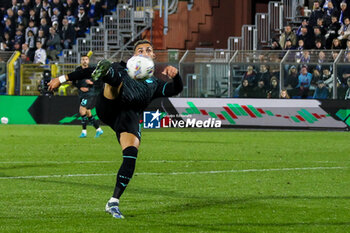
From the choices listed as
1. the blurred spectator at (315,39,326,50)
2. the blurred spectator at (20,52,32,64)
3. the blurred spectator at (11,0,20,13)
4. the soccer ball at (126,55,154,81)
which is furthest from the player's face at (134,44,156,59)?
the blurred spectator at (11,0,20,13)

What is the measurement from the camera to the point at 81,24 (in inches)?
1697

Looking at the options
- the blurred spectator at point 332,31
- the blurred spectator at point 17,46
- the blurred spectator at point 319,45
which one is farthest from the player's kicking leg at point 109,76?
the blurred spectator at point 17,46

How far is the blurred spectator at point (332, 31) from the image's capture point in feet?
101

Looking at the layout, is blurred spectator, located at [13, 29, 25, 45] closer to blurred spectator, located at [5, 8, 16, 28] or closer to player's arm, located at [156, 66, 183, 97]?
blurred spectator, located at [5, 8, 16, 28]

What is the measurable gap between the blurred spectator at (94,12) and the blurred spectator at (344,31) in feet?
52.8

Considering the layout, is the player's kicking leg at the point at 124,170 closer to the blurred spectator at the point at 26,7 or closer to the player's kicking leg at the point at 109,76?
the player's kicking leg at the point at 109,76

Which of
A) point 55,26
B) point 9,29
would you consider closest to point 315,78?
point 55,26

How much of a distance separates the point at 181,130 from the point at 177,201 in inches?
712

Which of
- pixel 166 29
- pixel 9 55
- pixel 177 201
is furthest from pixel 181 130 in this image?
pixel 177 201

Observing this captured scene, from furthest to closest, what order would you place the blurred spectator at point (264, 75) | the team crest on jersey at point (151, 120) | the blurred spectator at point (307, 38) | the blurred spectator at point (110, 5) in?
the blurred spectator at point (110, 5) → the blurred spectator at point (307, 38) → the team crest on jersey at point (151, 120) → the blurred spectator at point (264, 75)

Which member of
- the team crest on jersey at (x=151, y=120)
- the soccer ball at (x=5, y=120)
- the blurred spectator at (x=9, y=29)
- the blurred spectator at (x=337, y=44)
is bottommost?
the soccer ball at (x=5, y=120)

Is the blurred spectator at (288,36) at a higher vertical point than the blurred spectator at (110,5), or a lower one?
lower

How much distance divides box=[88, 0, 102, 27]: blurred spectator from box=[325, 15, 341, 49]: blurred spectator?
1535 cm

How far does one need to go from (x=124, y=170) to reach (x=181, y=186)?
10.1ft
